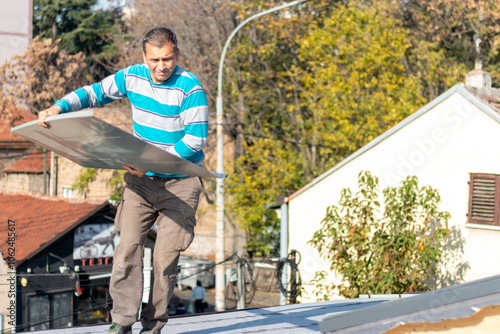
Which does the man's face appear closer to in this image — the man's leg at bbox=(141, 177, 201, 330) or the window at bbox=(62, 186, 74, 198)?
the man's leg at bbox=(141, 177, 201, 330)

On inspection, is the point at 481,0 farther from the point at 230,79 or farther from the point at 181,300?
the point at 181,300

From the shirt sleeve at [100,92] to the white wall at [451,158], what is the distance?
9527 millimetres

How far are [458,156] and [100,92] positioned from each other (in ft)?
32.9

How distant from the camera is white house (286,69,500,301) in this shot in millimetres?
12250

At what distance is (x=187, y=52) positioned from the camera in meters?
27.2

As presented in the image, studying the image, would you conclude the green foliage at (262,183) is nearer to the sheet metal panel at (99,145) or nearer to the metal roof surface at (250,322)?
the metal roof surface at (250,322)

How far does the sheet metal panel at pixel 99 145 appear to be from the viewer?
3.35 metres

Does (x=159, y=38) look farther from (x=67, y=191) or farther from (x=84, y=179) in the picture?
(x=67, y=191)

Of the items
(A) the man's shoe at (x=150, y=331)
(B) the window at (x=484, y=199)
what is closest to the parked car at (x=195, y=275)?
(B) the window at (x=484, y=199)

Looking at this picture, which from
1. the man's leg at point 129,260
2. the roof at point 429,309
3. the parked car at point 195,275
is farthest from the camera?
the parked car at point 195,275

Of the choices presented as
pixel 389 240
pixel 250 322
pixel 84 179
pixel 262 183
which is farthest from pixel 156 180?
pixel 84 179

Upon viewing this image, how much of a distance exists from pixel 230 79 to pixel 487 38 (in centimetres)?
1047

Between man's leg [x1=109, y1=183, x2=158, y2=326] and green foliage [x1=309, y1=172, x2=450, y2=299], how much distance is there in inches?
324

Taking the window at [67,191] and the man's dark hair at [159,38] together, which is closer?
the man's dark hair at [159,38]
